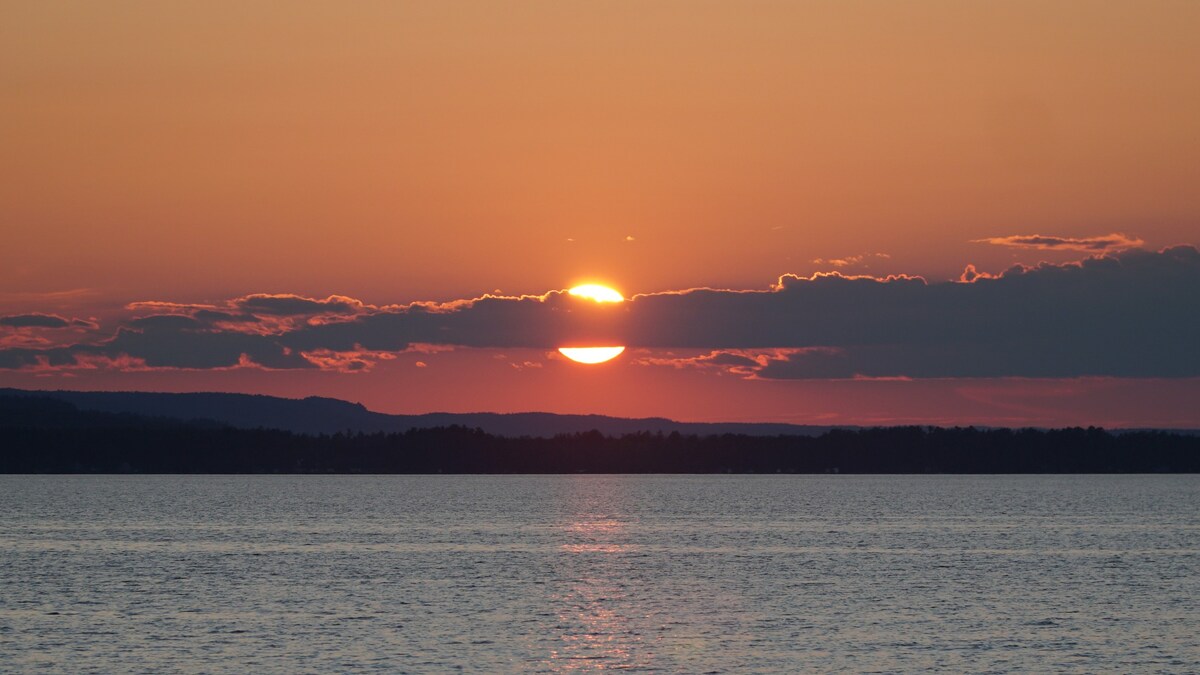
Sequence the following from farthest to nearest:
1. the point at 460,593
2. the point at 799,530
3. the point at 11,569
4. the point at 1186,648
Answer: the point at 799,530 < the point at 11,569 < the point at 460,593 < the point at 1186,648

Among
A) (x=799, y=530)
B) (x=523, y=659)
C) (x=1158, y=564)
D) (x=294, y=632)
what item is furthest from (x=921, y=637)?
(x=799, y=530)

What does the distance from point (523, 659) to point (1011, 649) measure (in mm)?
23769

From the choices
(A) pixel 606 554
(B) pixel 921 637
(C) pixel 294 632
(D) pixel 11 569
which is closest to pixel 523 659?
(C) pixel 294 632

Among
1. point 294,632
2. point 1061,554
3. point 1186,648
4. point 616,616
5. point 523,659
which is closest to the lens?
point 523,659

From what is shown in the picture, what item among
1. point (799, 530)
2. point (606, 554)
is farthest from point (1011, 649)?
point (799, 530)

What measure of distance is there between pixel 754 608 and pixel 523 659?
2505cm

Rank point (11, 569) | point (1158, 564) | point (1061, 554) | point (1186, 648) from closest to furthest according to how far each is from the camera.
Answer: point (1186, 648), point (11, 569), point (1158, 564), point (1061, 554)

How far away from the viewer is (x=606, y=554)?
14200 cm

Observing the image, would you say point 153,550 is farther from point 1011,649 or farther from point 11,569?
point 1011,649

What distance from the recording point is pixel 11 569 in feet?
384

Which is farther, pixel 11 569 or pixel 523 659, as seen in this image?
pixel 11 569

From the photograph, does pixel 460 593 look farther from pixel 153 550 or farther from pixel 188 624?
pixel 153 550

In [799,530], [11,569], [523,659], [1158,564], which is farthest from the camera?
[799,530]

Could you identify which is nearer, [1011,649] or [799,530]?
[1011,649]
